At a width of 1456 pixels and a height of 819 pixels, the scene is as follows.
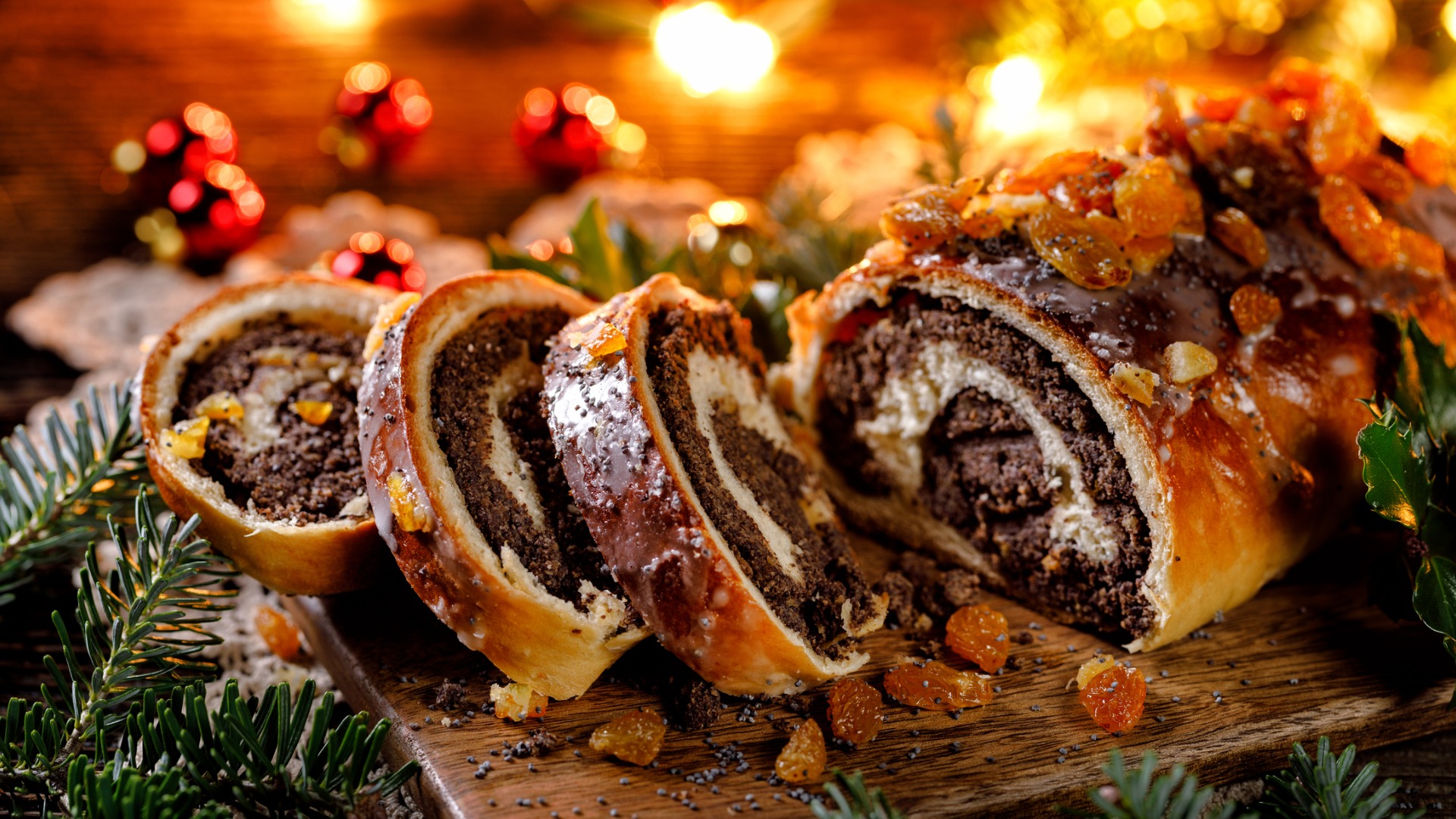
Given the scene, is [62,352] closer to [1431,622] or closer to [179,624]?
[179,624]

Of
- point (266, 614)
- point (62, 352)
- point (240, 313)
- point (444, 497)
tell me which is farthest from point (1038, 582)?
point (62, 352)

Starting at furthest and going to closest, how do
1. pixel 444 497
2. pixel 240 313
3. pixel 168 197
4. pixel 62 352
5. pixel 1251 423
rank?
pixel 168 197 < pixel 62 352 < pixel 240 313 < pixel 1251 423 < pixel 444 497

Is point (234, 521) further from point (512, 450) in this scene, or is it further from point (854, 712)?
point (854, 712)

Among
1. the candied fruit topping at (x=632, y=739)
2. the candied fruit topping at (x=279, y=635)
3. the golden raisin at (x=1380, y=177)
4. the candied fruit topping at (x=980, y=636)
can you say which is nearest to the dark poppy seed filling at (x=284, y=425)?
the candied fruit topping at (x=279, y=635)

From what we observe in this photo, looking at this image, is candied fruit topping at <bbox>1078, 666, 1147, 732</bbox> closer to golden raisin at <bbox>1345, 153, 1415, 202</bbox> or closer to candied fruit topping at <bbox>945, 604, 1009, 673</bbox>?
candied fruit topping at <bbox>945, 604, 1009, 673</bbox>

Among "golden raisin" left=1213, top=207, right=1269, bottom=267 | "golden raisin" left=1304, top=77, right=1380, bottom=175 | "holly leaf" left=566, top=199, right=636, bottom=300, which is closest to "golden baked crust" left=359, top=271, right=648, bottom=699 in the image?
"holly leaf" left=566, top=199, right=636, bottom=300

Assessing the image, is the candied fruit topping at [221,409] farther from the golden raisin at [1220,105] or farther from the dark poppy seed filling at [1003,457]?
the golden raisin at [1220,105]
